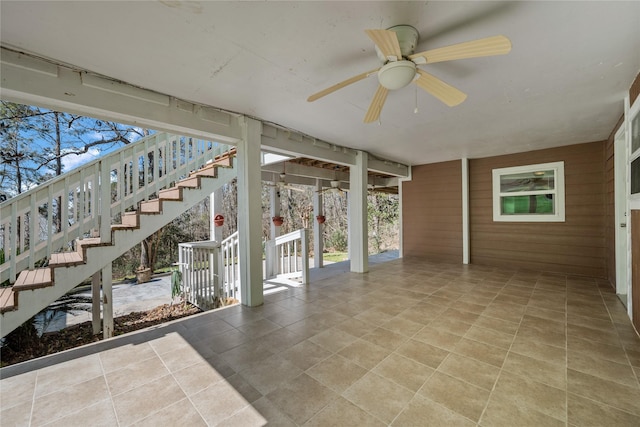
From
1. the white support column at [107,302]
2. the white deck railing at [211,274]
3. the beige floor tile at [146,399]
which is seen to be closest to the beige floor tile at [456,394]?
the beige floor tile at [146,399]

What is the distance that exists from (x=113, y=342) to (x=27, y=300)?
2.85 ft

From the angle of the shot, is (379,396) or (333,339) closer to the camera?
(379,396)

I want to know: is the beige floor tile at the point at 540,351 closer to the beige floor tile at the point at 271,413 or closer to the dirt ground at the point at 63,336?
the beige floor tile at the point at 271,413

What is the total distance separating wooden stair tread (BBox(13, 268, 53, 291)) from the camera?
235 centimetres

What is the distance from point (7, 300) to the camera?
91.8 inches

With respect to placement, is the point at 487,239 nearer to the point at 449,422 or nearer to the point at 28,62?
the point at 449,422

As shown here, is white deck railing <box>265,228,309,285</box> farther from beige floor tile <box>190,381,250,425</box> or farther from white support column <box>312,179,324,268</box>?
beige floor tile <box>190,381,250,425</box>

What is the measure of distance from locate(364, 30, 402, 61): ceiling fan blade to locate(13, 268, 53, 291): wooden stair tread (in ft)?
11.7

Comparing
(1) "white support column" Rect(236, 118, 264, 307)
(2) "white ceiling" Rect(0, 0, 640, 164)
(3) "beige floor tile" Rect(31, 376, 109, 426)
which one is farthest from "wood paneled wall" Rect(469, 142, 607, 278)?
(3) "beige floor tile" Rect(31, 376, 109, 426)

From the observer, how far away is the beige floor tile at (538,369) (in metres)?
1.79

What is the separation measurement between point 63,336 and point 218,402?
11.5 ft

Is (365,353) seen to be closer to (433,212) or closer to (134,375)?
(134,375)

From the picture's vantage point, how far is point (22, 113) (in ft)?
16.8

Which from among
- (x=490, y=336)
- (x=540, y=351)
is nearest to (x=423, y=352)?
(x=490, y=336)
